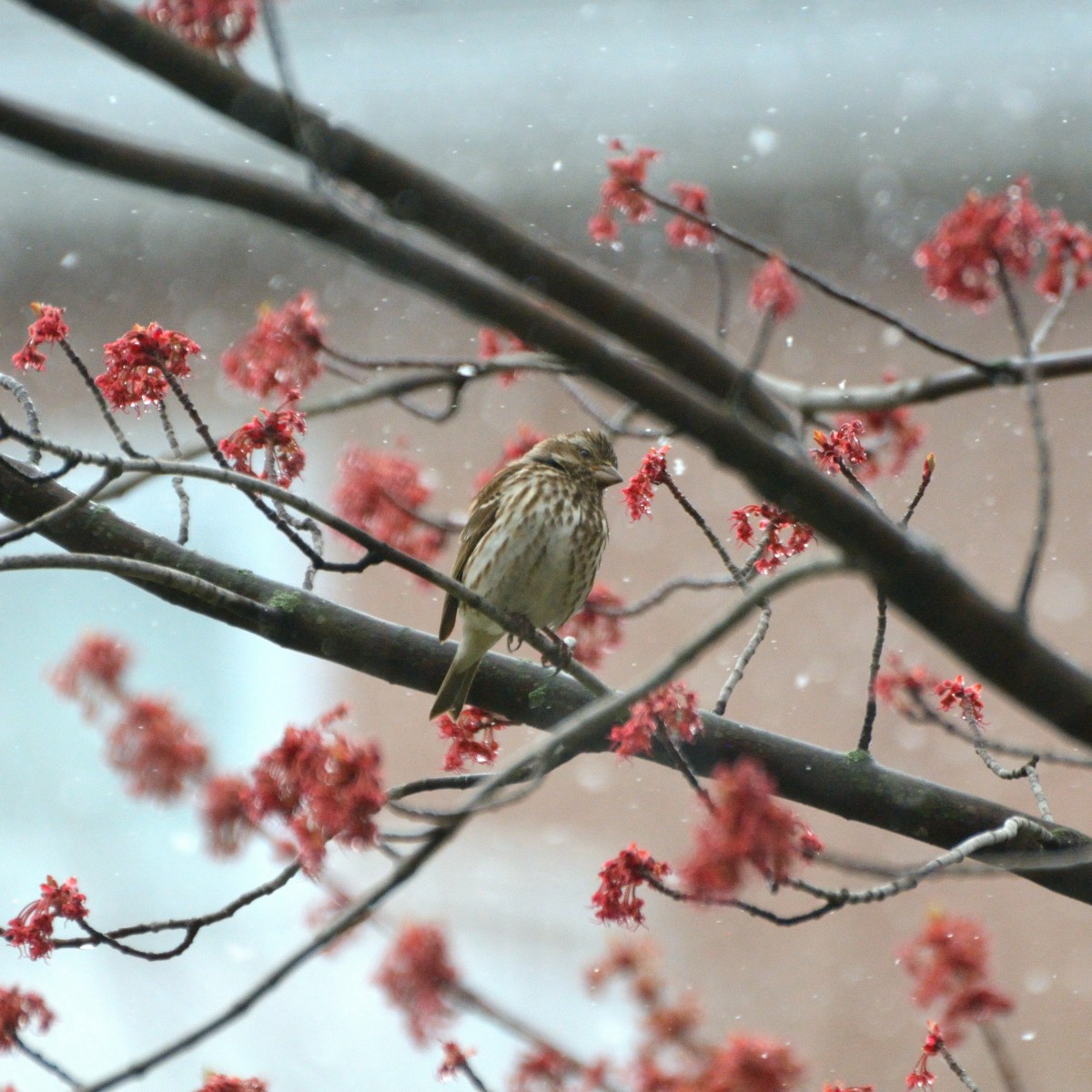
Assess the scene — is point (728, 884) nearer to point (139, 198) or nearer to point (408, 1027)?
point (408, 1027)

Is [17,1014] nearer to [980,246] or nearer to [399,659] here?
[399,659]

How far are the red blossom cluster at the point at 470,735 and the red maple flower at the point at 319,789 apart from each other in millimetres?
566

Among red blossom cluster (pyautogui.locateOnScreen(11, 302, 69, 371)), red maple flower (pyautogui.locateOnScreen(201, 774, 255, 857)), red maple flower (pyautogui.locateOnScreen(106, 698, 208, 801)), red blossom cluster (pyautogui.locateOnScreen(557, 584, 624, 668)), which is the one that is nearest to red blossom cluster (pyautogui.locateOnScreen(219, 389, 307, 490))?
red blossom cluster (pyautogui.locateOnScreen(11, 302, 69, 371))

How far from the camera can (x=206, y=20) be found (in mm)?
837

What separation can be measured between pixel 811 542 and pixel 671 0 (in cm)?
350

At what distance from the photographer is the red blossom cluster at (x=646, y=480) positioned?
1612 millimetres

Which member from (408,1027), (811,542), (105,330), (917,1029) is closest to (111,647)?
(408,1027)

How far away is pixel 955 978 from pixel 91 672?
935 millimetres

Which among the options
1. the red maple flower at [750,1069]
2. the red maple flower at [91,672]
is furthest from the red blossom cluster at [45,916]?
the red maple flower at [750,1069]

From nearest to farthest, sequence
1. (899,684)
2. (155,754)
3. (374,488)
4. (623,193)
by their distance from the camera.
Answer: (155,754), (623,193), (374,488), (899,684)

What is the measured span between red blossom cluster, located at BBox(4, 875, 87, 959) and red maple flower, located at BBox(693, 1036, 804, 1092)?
0.71 metres

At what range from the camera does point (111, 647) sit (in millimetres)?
1447

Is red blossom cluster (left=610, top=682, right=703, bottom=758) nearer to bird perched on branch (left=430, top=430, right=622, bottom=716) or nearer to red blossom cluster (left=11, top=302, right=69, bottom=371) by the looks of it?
bird perched on branch (left=430, top=430, right=622, bottom=716)

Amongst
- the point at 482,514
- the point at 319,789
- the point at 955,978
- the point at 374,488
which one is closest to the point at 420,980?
the point at 319,789
